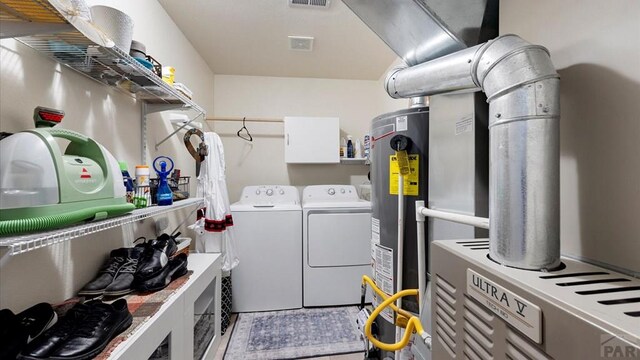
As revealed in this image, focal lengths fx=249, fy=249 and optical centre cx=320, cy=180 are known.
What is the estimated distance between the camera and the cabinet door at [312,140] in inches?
108

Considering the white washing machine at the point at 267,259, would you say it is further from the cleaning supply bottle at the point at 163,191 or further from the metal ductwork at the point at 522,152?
the metal ductwork at the point at 522,152

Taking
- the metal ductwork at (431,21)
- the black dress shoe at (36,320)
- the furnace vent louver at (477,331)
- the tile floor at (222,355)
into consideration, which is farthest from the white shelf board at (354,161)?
the black dress shoe at (36,320)

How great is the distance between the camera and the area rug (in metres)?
1.83

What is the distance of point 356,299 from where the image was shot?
7.85 feet

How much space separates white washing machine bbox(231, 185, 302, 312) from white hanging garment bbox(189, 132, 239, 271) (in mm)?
292

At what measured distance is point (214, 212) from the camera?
1900mm

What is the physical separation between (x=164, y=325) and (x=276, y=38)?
222cm

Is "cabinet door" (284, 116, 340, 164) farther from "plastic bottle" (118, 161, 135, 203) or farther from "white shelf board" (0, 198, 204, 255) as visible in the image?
"white shelf board" (0, 198, 204, 255)

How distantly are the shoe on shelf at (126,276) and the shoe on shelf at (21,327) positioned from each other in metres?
0.26

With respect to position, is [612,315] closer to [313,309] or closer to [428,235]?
[428,235]

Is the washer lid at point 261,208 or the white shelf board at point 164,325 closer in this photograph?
the white shelf board at point 164,325

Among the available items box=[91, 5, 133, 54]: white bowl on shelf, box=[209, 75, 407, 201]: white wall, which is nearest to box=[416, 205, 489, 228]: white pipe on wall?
box=[91, 5, 133, 54]: white bowl on shelf

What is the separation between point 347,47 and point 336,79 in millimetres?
768

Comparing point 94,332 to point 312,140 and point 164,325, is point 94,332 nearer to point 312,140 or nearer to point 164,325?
point 164,325
